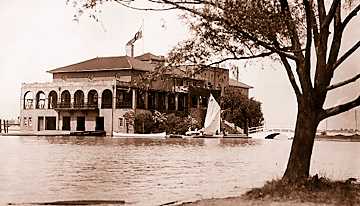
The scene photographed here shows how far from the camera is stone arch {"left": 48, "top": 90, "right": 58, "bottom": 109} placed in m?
111

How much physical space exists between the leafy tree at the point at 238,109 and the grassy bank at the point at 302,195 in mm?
99231

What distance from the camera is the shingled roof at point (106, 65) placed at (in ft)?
365

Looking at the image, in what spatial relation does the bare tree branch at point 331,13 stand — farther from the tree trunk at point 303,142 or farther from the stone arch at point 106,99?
the stone arch at point 106,99

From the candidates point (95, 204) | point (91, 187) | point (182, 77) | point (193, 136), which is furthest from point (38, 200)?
point (193, 136)

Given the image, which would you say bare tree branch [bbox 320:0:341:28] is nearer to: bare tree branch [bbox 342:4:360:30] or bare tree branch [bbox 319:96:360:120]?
bare tree branch [bbox 342:4:360:30]

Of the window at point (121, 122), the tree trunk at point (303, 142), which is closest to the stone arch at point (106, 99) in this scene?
the window at point (121, 122)

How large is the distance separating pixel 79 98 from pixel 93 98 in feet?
10.4

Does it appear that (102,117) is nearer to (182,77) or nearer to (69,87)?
(69,87)

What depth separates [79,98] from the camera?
110000mm

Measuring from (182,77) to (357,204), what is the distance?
19.9 ft

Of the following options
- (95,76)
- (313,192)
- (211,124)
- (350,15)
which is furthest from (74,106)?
(313,192)

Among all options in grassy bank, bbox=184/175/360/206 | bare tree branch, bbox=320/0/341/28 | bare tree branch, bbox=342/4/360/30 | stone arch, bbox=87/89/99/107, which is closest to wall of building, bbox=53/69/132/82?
stone arch, bbox=87/89/99/107

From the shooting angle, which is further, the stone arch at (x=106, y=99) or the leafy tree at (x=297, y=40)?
the stone arch at (x=106, y=99)

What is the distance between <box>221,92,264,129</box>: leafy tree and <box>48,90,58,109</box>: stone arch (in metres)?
30.5
